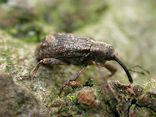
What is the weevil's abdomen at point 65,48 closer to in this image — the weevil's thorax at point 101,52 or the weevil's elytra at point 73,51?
the weevil's elytra at point 73,51

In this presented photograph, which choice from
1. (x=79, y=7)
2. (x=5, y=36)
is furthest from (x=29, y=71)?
(x=79, y=7)

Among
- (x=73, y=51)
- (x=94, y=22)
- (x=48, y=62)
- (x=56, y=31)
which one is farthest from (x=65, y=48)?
(x=94, y=22)

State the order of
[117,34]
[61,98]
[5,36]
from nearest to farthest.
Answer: [61,98]
[5,36]
[117,34]

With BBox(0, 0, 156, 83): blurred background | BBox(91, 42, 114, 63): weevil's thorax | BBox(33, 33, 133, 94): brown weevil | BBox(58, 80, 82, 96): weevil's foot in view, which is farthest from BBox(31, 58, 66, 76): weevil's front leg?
BBox(0, 0, 156, 83): blurred background

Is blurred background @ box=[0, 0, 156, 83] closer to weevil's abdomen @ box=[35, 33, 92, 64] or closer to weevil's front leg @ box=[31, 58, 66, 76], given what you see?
weevil's abdomen @ box=[35, 33, 92, 64]

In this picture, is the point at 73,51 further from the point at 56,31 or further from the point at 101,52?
the point at 56,31

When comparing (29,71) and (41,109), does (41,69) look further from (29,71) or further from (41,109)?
(41,109)
